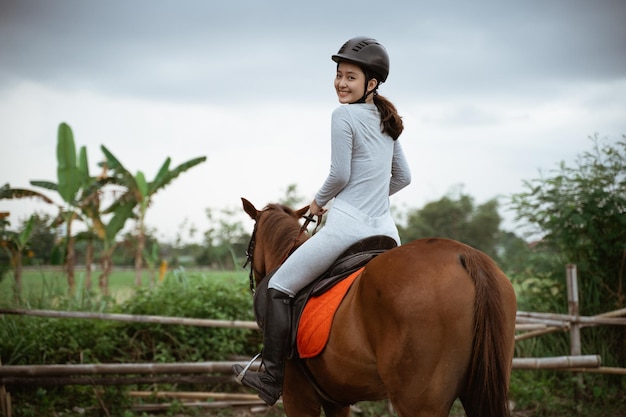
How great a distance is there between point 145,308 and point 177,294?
0.46 m

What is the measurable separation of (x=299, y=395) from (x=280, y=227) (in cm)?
111

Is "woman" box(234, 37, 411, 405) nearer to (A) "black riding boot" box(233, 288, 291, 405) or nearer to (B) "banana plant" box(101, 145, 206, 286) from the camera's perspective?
(A) "black riding boot" box(233, 288, 291, 405)

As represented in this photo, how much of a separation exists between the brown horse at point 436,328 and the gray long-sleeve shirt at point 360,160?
0.56m

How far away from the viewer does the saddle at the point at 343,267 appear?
9.98ft

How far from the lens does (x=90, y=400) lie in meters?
6.19

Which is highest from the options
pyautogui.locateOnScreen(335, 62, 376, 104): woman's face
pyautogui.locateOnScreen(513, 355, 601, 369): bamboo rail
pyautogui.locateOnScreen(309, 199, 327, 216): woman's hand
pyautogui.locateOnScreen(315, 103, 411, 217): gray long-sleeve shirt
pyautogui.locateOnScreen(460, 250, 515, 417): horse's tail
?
pyautogui.locateOnScreen(335, 62, 376, 104): woman's face

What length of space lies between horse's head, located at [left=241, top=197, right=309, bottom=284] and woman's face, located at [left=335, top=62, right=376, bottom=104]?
921 millimetres

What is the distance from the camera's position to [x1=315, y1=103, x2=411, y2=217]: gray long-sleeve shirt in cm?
307

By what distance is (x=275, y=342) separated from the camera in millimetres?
3197

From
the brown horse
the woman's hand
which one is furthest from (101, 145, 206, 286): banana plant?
the brown horse

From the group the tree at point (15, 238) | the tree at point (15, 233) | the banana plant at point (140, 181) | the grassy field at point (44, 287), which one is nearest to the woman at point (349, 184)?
the grassy field at point (44, 287)

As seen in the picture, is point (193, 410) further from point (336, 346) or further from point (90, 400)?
point (336, 346)

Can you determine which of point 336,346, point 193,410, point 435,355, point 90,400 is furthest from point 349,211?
point 90,400

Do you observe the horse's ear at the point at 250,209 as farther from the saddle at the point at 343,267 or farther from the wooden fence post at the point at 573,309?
the wooden fence post at the point at 573,309
